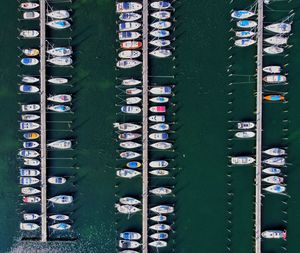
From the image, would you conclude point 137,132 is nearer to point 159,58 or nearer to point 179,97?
point 179,97

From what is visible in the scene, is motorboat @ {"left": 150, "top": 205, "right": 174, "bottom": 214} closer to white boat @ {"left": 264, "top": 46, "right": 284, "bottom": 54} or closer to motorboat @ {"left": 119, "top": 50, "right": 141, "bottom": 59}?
motorboat @ {"left": 119, "top": 50, "right": 141, "bottom": 59}

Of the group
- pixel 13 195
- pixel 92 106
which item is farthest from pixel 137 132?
pixel 13 195

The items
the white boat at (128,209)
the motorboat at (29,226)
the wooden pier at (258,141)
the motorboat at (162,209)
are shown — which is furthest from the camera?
the motorboat at (29,226)

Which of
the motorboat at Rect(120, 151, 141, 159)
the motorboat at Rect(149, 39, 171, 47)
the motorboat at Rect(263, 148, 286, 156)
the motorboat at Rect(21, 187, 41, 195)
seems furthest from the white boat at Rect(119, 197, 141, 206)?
the motorboat at Rect(149, 39, 171, 47)

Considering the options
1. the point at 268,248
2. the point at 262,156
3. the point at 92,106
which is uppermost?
the point at 92,106

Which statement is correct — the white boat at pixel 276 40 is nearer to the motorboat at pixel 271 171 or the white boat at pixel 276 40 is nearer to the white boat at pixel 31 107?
the motorboat at pixel 271 171

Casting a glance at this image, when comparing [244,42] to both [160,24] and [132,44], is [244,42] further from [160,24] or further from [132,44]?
[132,44]

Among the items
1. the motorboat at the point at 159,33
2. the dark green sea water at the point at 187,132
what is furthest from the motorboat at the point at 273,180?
the motorboat at the point at 159,33
